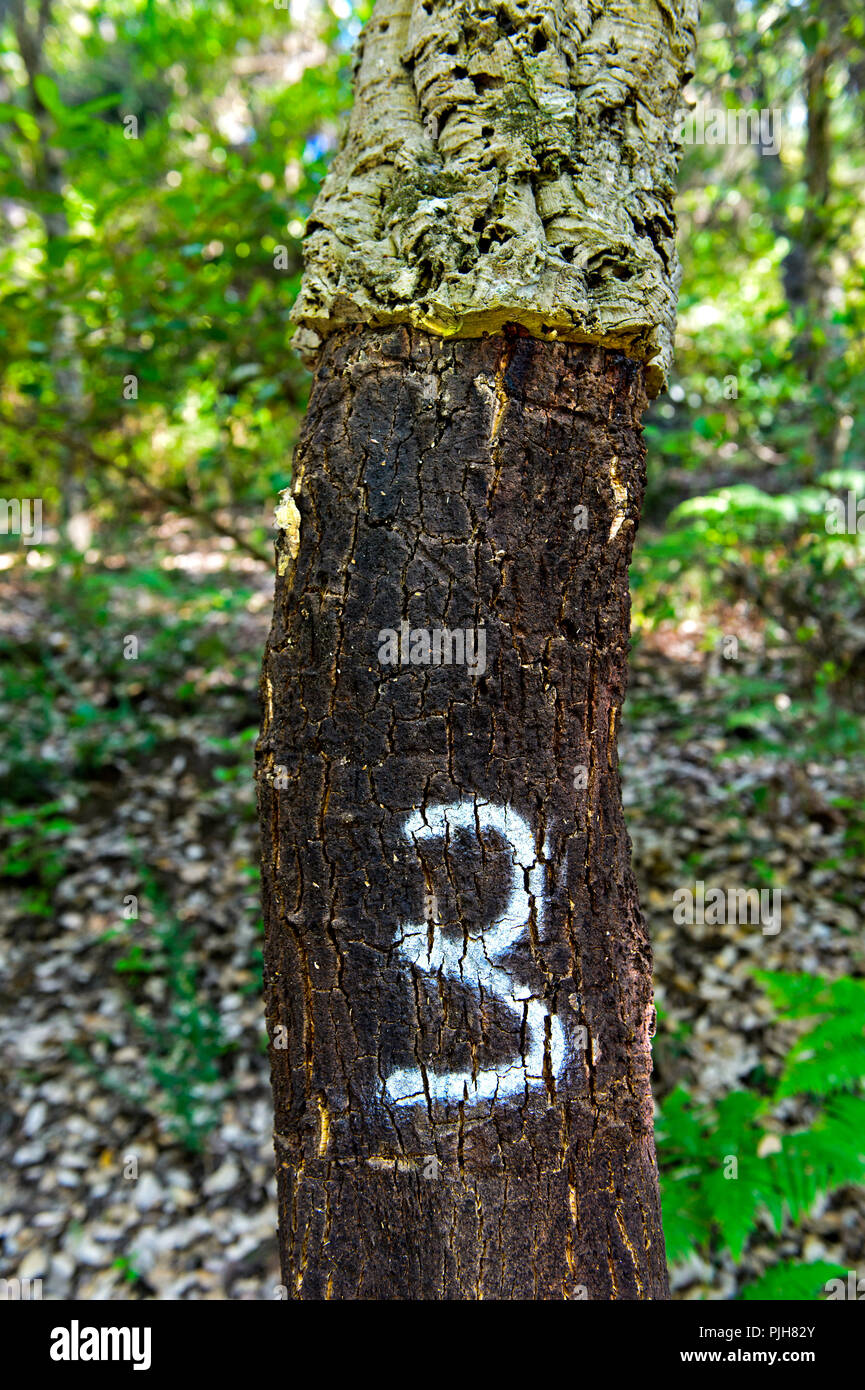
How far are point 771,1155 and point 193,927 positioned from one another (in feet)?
8.49

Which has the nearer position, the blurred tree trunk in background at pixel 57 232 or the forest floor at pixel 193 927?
the forest floor at pixel 193 927

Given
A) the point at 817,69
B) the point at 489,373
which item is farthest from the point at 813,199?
the point at 489,373

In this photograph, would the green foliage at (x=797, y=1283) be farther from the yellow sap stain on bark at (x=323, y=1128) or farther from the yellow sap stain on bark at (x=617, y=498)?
the yellow sap stain on bark at (x=617, y=498)

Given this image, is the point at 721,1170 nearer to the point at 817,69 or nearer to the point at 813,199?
the point at 813,199

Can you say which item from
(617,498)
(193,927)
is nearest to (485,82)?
(617,498)

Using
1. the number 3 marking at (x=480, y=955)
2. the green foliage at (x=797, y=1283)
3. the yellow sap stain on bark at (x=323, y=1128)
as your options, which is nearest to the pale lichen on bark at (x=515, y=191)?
the number 3 marking at (x=480, y=955)

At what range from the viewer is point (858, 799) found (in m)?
3.74

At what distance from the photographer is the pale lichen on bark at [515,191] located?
0.98m

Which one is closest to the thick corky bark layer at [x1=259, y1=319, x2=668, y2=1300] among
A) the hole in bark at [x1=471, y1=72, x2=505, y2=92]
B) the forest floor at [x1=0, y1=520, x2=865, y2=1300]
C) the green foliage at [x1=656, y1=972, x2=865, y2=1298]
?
the hole in bark at [x1=471, y1=72, x2=505, y2=92]

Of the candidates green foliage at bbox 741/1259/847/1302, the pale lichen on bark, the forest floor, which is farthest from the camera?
the forest floor

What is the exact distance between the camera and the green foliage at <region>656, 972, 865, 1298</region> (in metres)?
1.86

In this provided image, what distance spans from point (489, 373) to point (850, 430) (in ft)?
11.5

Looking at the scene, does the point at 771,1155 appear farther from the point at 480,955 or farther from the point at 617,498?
the point at 617,498

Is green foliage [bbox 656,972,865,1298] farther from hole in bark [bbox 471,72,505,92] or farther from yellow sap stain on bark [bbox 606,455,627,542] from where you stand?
hole in bark [bbox 471,72,505,92]
